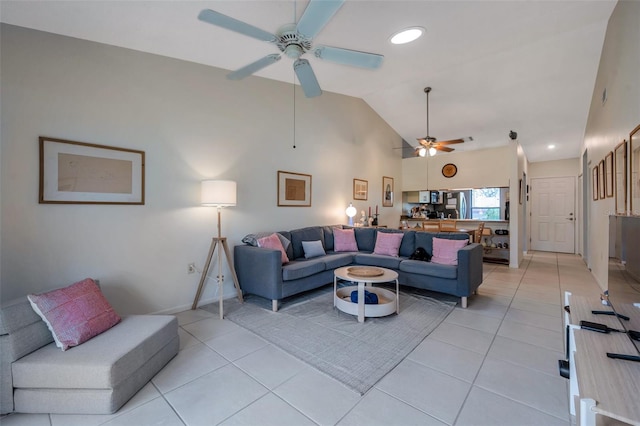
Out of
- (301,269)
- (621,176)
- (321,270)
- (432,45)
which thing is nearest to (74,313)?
(301,269)

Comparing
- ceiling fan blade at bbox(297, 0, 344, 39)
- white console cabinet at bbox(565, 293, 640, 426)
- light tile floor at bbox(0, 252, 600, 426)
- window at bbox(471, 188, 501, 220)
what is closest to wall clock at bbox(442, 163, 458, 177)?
window at bbox(471, 188, 501, 220)

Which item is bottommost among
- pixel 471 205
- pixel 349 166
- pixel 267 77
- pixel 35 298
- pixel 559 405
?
pixel 559 405

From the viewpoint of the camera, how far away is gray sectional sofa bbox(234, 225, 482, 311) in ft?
10.6

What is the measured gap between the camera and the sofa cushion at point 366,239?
16.0 feet

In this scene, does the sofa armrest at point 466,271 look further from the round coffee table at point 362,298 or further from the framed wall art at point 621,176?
the framed wall art at point 621,176

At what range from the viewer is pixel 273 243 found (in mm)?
3707

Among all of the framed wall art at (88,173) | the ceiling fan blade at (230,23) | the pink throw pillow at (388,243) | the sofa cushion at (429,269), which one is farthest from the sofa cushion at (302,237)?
the ceiling fan blade at (230,23)

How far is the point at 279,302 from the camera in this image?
346 centimetres

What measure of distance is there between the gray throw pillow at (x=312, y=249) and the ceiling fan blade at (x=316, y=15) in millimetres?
2873

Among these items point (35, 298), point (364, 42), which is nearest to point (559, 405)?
point (35, 298)

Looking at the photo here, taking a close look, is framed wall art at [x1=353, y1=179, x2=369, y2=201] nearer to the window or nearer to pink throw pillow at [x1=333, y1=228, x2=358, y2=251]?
pink throw pillow at [x1=333, y1=228, x2=358, y2=251]

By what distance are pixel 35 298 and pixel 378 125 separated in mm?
6283

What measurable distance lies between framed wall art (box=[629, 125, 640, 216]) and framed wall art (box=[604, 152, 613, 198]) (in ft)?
3.00

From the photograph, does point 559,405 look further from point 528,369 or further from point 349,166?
point 349,166
